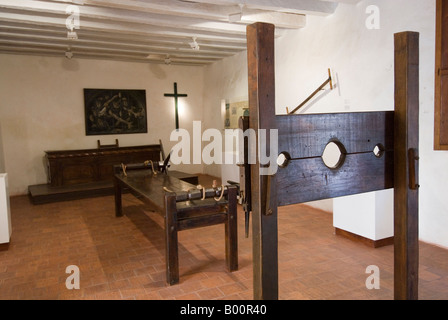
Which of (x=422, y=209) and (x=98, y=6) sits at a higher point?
(x=98, y=6)

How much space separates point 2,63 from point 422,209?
869cm

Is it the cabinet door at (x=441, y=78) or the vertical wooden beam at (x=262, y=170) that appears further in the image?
the cabinet door at (x=441, y=78)

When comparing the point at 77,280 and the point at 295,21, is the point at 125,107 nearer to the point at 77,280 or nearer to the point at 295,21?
the point at 295,21

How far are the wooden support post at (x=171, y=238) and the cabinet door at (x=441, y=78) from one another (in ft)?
10.1

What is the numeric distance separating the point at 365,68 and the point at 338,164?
337cm

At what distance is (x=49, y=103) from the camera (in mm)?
8164

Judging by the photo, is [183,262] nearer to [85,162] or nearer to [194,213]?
[194,213]

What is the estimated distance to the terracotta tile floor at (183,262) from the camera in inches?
120

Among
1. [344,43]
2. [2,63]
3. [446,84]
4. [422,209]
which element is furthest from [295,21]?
[2,63]

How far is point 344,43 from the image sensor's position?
518cm

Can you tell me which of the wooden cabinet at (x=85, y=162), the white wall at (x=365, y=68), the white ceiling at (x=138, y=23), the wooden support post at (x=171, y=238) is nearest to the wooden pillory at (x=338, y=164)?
the wooden support post at (x=171, y=238)

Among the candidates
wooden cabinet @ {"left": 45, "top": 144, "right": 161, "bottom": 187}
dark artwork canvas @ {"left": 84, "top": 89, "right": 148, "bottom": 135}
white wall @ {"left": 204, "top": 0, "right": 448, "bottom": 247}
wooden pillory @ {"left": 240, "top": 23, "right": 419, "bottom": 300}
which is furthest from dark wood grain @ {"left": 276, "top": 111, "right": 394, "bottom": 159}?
dark artwork canvas @ {"left": 84, "top": 89, "right": 148, "bottom": 135}

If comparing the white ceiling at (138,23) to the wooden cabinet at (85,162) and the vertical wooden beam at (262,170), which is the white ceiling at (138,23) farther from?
the vertical wooden beam at (262,170)

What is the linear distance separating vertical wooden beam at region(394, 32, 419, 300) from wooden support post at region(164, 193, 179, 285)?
6.20ft
